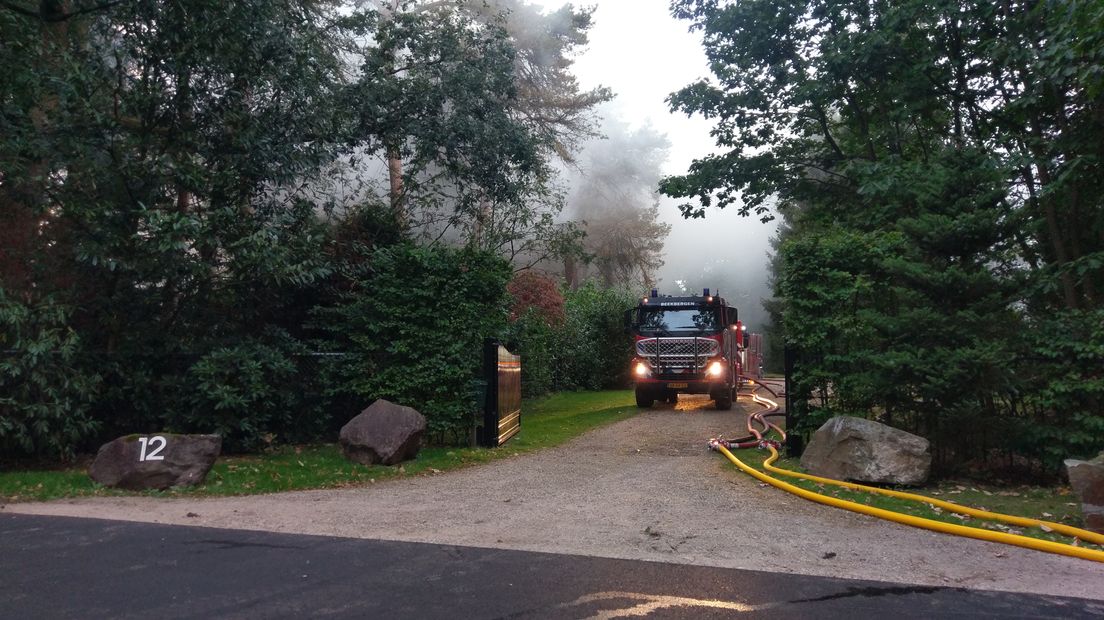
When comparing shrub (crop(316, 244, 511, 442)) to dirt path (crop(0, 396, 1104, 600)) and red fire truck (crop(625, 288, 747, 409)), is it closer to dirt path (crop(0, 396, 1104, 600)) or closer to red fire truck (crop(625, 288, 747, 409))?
dirt path (crop(0, 396, 1104, 600))

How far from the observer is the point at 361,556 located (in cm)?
602

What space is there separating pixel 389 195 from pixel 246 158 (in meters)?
5.59

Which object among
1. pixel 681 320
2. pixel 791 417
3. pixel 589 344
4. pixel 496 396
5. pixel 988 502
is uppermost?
pixel 681 320

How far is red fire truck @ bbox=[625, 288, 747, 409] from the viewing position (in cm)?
1884

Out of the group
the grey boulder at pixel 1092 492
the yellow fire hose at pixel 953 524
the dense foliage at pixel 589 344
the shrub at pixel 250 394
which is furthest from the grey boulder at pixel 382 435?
the dense foliage at pixel 589 344

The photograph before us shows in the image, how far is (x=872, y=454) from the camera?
8750 millimetres

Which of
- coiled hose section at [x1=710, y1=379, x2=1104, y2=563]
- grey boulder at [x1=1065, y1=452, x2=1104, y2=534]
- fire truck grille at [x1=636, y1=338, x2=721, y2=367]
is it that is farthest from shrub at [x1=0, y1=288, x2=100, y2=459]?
fire truck grille at [x1=636, y1=338, x2=721, y2=367]

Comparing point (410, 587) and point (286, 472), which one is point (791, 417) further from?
point (410, 587)

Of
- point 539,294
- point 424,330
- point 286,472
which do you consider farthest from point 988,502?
point 539,294

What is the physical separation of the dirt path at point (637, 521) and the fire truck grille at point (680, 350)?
317 inches

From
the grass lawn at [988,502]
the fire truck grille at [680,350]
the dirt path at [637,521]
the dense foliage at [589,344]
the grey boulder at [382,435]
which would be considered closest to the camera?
the dirt path at [637,521]

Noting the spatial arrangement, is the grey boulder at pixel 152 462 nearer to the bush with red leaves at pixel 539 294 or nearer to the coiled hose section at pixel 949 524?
the coiled hose section at pixel 949 524

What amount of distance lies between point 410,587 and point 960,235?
7349 mm

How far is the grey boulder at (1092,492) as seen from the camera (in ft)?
21.5
